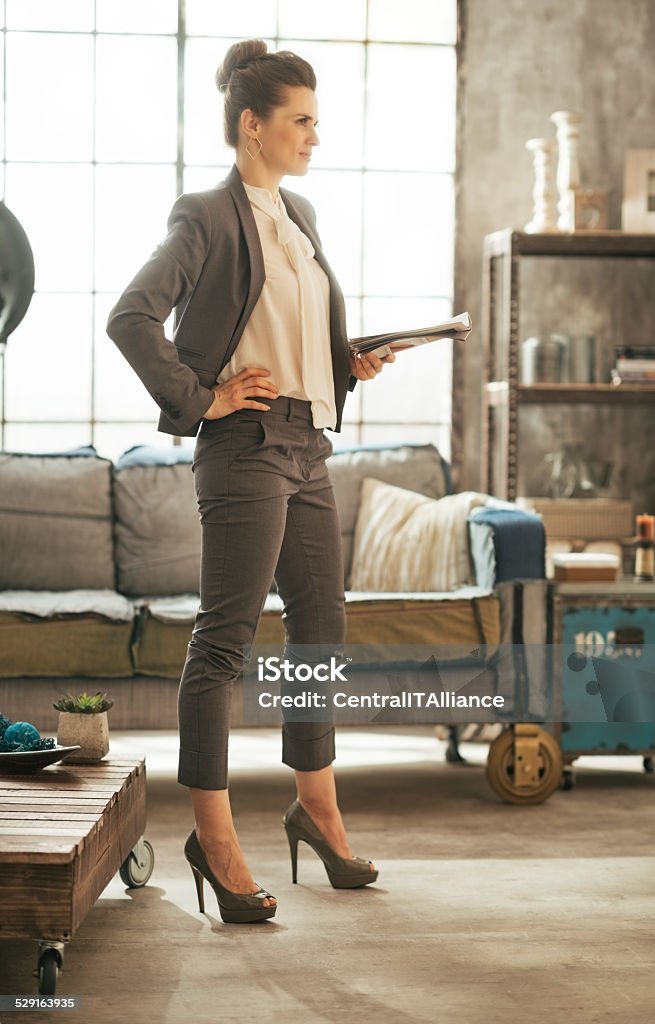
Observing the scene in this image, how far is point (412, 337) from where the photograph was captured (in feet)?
7.69

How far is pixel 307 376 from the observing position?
2.28 m

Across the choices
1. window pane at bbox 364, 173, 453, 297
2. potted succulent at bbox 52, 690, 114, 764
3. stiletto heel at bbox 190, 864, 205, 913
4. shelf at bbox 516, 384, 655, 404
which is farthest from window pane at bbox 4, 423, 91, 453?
stiletto heel at bbox 190, 864, 205, 913

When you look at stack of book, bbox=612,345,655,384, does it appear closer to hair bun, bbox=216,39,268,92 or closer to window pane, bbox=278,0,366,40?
window pane, bbox=278,0,366,40

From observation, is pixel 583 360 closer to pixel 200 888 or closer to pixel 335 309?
pixel 335 309

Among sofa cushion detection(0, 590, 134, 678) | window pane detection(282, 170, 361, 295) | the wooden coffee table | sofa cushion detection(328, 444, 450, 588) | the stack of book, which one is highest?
window pane detection(282, 170, 361, 295)

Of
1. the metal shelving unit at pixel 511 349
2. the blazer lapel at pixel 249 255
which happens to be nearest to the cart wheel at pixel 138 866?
the blazer lapel at pixel 249 255

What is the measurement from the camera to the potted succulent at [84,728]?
2.41m

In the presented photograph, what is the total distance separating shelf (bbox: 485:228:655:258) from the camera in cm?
411

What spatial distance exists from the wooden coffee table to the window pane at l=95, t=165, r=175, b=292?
2.42 m

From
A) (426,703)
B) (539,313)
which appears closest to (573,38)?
(539,313)

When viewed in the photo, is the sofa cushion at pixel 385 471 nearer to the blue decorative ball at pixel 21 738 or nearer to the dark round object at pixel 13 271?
the dark round object at pixel 13 271

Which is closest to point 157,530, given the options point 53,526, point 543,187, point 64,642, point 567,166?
point 53,526

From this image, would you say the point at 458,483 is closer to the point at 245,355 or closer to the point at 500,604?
the point at 500,604

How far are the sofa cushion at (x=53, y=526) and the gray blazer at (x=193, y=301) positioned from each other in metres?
1.57
